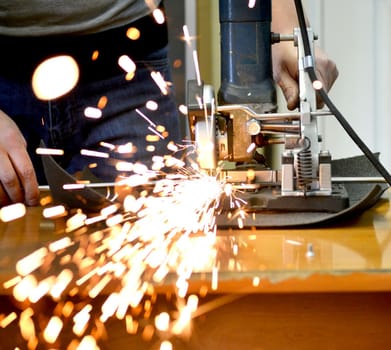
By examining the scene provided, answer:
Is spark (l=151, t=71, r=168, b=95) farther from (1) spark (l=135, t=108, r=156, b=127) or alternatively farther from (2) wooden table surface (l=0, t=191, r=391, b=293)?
(2) wooden table surface (l=0, t=191, r=391, b=293)

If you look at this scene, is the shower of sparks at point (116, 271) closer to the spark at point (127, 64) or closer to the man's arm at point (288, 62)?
the man's arm at point (288, 62)

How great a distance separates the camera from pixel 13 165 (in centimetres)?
114

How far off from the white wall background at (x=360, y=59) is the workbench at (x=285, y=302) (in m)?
1.57

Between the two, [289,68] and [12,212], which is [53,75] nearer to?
[12,212]

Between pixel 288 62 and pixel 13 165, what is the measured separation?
463 millimetres

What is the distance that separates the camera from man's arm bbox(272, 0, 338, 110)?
3.86ft

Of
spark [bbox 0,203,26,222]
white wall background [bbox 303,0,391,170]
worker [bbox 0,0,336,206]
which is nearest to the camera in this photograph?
spark [bbox 0,203,26,222]

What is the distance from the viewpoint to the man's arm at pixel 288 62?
1.18m

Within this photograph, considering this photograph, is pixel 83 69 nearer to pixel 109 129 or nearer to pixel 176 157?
pixel 109 129

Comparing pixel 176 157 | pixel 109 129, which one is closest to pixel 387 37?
pixel 176 157

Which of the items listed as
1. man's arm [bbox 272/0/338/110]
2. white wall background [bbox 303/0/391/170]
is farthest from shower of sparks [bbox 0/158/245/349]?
white wall background [bbox 303/0/391/170]

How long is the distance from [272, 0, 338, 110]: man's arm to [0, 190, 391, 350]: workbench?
0.41 m

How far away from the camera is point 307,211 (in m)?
0.99

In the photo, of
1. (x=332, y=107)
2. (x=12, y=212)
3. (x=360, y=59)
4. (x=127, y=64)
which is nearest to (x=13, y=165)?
(x=12, y=212)
